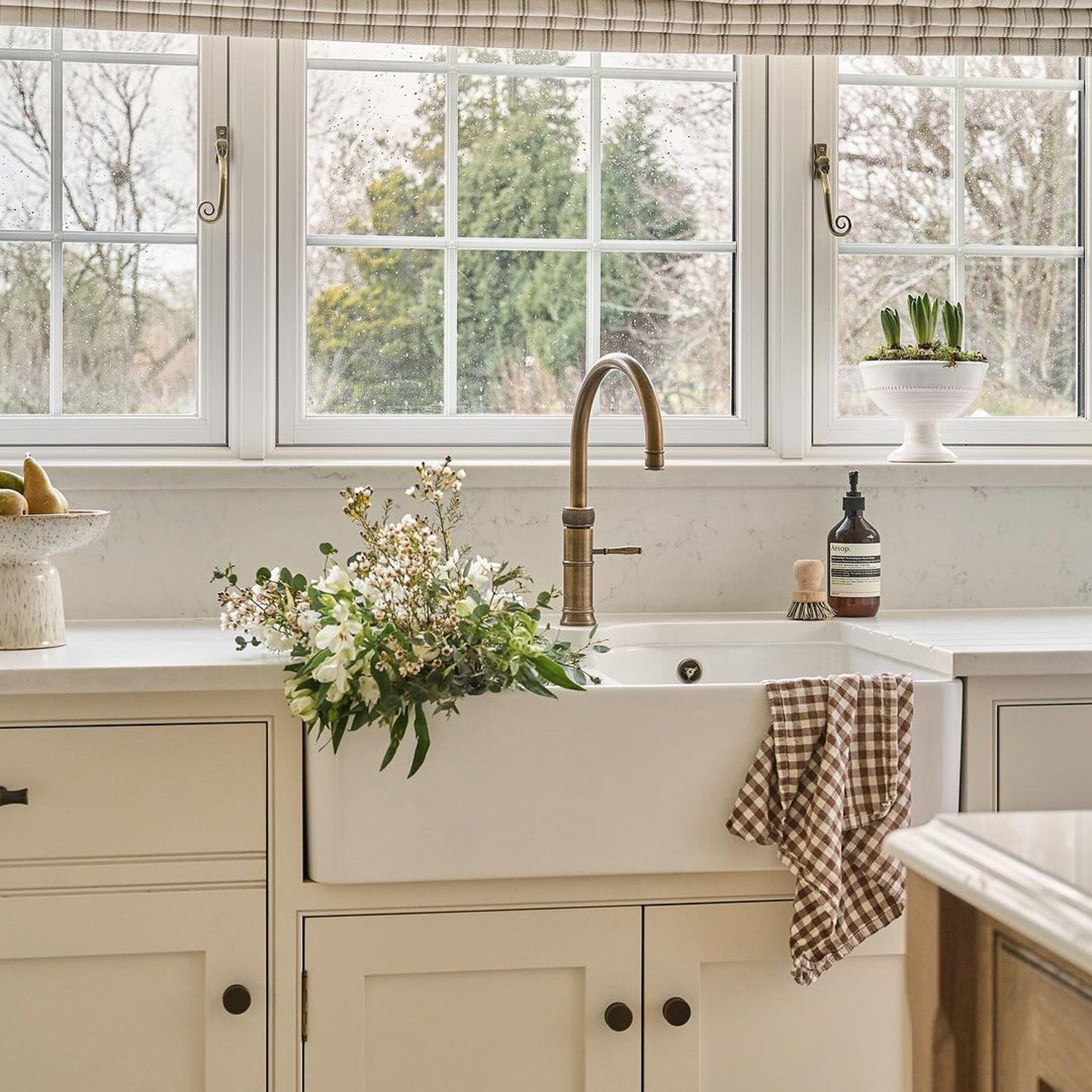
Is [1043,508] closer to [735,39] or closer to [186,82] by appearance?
[735,39]

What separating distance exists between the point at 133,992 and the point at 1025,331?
71.6 inches

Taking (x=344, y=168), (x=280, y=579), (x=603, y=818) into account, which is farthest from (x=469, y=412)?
(x=603, y=818)

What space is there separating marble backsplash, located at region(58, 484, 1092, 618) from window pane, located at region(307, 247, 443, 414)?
0.77ft

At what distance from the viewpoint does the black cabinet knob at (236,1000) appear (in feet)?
4.99

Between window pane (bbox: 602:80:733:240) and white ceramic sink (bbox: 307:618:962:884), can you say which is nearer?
white ceramic sink (bbox: 307:618:962:884)

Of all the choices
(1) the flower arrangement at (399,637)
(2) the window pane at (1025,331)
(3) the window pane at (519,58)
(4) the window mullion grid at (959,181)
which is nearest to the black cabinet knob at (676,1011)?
(1) the flower arrangement at (399,637)

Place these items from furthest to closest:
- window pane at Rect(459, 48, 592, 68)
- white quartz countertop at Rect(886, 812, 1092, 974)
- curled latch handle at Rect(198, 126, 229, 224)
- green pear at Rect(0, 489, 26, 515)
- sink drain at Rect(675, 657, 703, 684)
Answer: window pane at Rect(459, 48, 592, 68)
curled latch handle at Rect(198, 126, 229, 224)
sink drain at Rect(675, 657, 703, 684)
green pear at Rect(0, 489, 26, 515)
white quartz countertop at Rect(886, 812, 1092, 974)

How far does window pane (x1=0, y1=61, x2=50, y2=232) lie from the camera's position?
2.09 metres

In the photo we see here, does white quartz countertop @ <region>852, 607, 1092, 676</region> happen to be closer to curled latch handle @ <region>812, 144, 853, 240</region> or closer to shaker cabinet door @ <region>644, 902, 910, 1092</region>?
shaker cabinet door @ <region>644, 902, 910, 1092</region>

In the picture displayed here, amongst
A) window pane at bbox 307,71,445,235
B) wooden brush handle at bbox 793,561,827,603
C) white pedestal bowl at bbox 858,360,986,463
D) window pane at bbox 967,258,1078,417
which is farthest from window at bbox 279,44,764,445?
window pane at bbox 967,258,1078,417

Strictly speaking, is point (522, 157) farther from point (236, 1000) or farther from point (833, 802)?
point (236, 1000)

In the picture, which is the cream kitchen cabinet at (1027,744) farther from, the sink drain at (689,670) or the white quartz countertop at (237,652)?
the sink drain at (689,670)

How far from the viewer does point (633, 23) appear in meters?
2.02

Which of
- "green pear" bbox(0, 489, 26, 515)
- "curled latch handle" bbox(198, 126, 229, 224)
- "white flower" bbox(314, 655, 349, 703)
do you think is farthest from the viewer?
"curled latch handle" bbox(198, 126, 229, 224)
